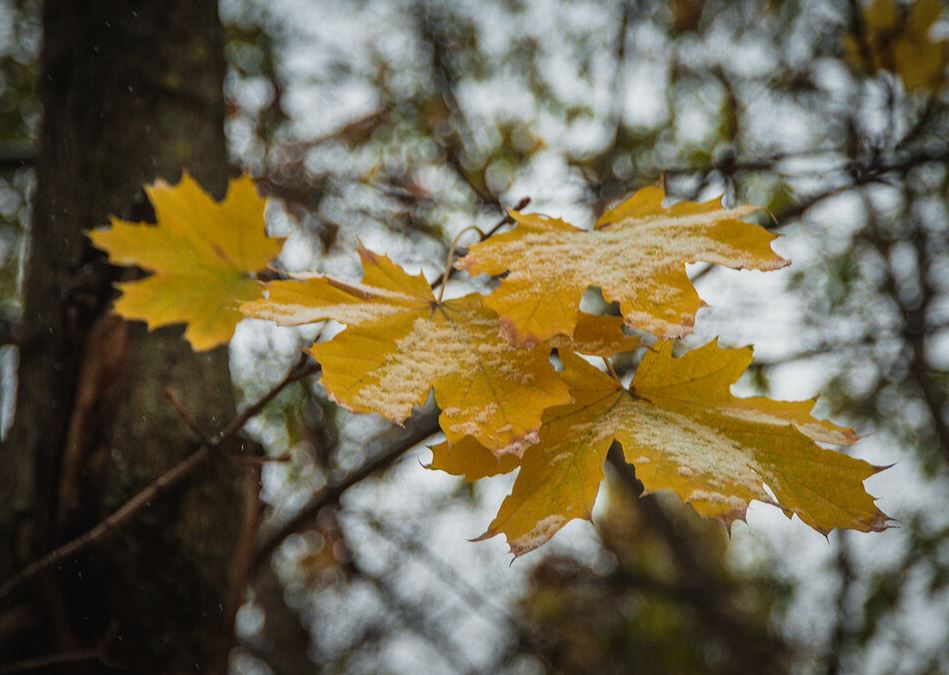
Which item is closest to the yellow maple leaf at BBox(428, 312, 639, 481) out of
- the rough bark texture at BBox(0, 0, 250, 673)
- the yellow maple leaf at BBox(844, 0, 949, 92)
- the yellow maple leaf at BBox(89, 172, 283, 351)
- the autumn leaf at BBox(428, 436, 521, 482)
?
the autumn leaf at BBox(428, 436, 521, 482)

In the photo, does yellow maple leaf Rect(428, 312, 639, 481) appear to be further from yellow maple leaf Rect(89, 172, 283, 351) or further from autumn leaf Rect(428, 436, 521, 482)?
yellow maple leaf Rect(89, 172, 283, 351)

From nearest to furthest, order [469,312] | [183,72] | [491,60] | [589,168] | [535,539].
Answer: [535,539], [469,312], [183,72], [589,168], [491,60]

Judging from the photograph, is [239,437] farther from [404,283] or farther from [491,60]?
[491,60]

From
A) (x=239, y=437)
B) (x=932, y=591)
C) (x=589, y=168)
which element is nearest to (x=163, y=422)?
(x=239, y=437)

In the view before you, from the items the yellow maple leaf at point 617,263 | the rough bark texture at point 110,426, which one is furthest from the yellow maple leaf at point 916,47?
the rough bark texture at point 110,426

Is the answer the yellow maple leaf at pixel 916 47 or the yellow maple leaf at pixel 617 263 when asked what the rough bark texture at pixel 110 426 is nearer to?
the yellow maple leaf at pixel 617 263

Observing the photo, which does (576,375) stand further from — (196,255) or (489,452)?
(196,255)
